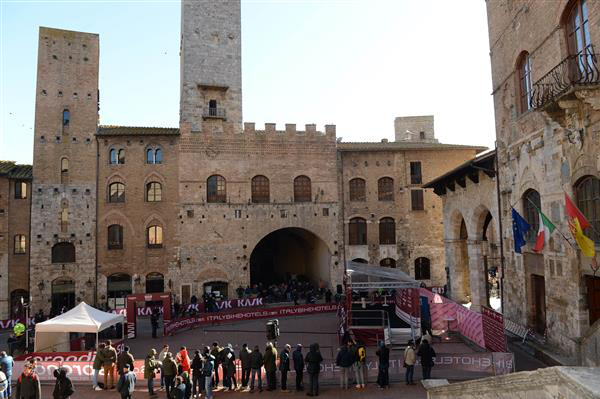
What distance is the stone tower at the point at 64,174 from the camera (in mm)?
25891

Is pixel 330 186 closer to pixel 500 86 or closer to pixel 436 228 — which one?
pixel 436 228

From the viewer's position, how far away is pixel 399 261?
29906mm

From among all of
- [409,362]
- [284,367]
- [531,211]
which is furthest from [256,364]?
[531,211]

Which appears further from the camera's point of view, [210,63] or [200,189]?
[210,63]

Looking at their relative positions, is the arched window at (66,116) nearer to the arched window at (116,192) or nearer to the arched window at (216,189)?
the arched window at (116,192)

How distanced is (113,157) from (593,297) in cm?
2523

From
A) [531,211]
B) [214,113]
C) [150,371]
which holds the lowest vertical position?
[150,371]

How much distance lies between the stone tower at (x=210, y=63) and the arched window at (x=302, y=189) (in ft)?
18.6

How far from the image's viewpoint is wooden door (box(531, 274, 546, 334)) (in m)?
15.3

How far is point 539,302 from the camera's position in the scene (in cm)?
1562

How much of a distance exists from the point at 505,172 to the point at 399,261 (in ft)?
45.0

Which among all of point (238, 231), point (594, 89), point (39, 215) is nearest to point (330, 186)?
point (238, 231)

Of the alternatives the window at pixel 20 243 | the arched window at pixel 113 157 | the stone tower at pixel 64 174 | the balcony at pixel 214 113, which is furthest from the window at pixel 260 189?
the window at pixel 20 243

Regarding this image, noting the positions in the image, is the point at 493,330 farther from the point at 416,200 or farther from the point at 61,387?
the point at 416,200
